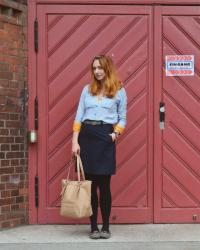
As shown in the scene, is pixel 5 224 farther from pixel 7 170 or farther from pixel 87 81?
pixel 87 81

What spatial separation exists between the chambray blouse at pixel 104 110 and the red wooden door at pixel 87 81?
63 cm

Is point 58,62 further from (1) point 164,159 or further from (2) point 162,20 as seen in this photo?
(1) point 164,159

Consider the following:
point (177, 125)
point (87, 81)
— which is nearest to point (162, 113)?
point (177, 125)

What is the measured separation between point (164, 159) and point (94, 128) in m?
1.15

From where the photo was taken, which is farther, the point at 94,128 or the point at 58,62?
the point at 58,62

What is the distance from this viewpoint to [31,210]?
577 cm

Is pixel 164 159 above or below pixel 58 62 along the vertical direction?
below

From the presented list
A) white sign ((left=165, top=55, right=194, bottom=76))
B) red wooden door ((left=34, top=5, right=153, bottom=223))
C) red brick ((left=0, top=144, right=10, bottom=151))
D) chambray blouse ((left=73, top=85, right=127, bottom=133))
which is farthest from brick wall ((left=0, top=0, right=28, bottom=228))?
white sign ((left=165, top=55, right=194, bottom=76))

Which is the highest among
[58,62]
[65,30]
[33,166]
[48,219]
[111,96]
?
[65,30]

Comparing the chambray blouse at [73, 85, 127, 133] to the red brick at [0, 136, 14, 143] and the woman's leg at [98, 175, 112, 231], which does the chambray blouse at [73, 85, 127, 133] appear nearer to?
the woman's leg at [98, 175, 112, 231]

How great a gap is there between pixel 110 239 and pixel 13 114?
5.72 feet

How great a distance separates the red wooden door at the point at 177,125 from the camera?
19.1 ft

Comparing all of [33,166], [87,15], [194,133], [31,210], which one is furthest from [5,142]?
[194,133]

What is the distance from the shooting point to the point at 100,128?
200 inches
